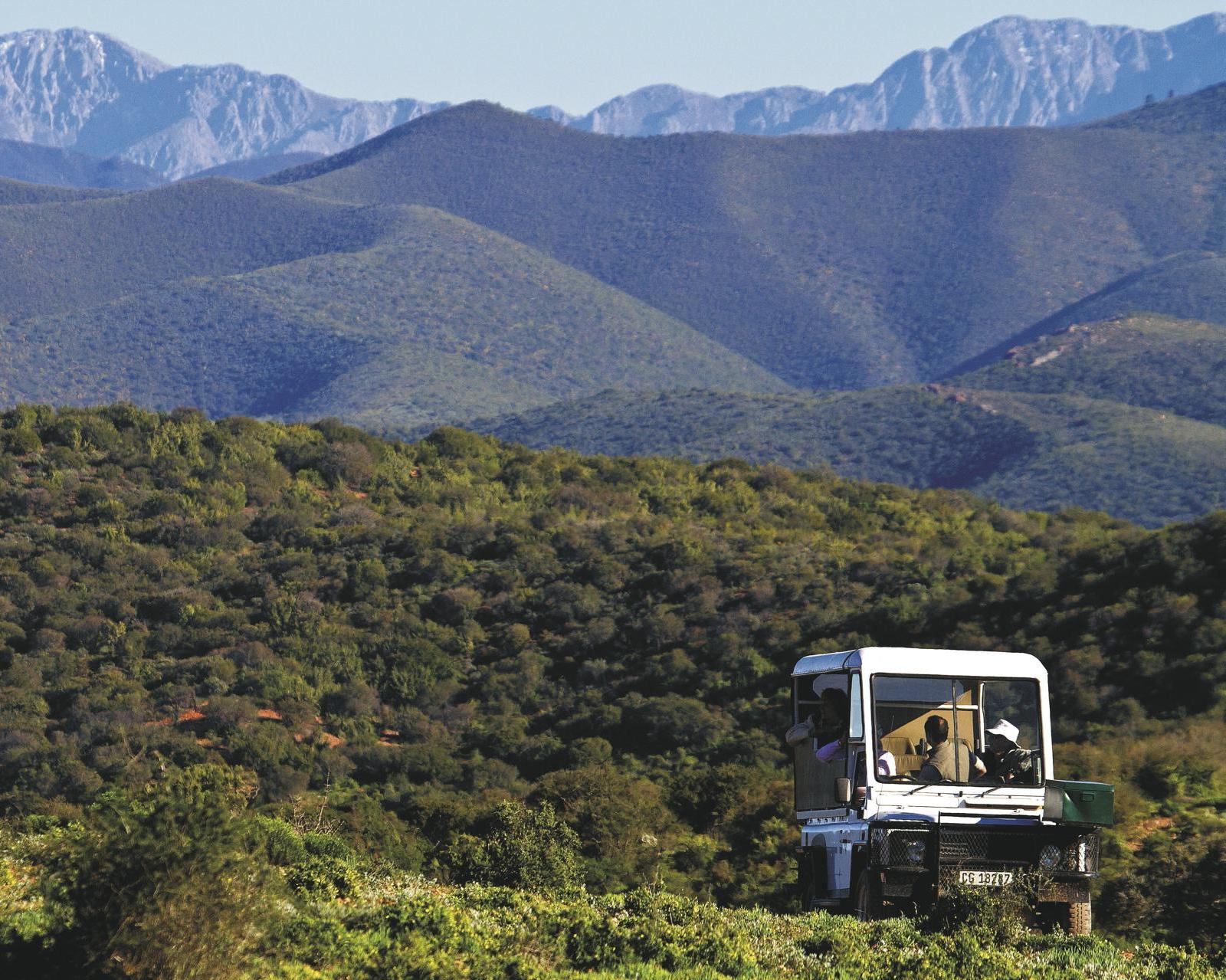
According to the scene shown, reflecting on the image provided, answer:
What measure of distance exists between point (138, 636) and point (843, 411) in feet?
344

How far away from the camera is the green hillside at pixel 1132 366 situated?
134m

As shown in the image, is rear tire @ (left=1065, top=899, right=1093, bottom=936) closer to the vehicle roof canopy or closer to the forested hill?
the vehicle roof canopy

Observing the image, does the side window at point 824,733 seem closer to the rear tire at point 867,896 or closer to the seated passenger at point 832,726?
the seated passenger at point 832,726

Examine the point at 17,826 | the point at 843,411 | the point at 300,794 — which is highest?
the point at 843,411

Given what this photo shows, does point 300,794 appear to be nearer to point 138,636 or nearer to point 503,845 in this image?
point 138,636

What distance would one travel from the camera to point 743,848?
973 inches

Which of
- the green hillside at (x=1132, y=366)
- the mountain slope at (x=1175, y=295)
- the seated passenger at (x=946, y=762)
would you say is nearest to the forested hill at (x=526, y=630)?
the seated passenger at (x=946, y=762)

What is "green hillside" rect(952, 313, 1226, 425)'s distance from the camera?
5295 inches

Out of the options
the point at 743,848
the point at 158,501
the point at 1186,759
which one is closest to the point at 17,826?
the point at 743,848

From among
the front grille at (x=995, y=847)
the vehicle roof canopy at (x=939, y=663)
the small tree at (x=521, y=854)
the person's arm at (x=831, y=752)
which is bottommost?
the small tree at (x=521, y=854)

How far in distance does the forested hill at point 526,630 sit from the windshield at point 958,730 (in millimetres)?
4267

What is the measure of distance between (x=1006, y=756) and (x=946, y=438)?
127101mm

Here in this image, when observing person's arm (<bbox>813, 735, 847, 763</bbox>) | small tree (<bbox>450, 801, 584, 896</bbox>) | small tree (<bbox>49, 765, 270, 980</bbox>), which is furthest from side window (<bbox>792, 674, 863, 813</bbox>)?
small tree (<bbox>49, 765, 270, 980</bbox>)

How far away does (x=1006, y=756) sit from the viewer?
41.2ft
